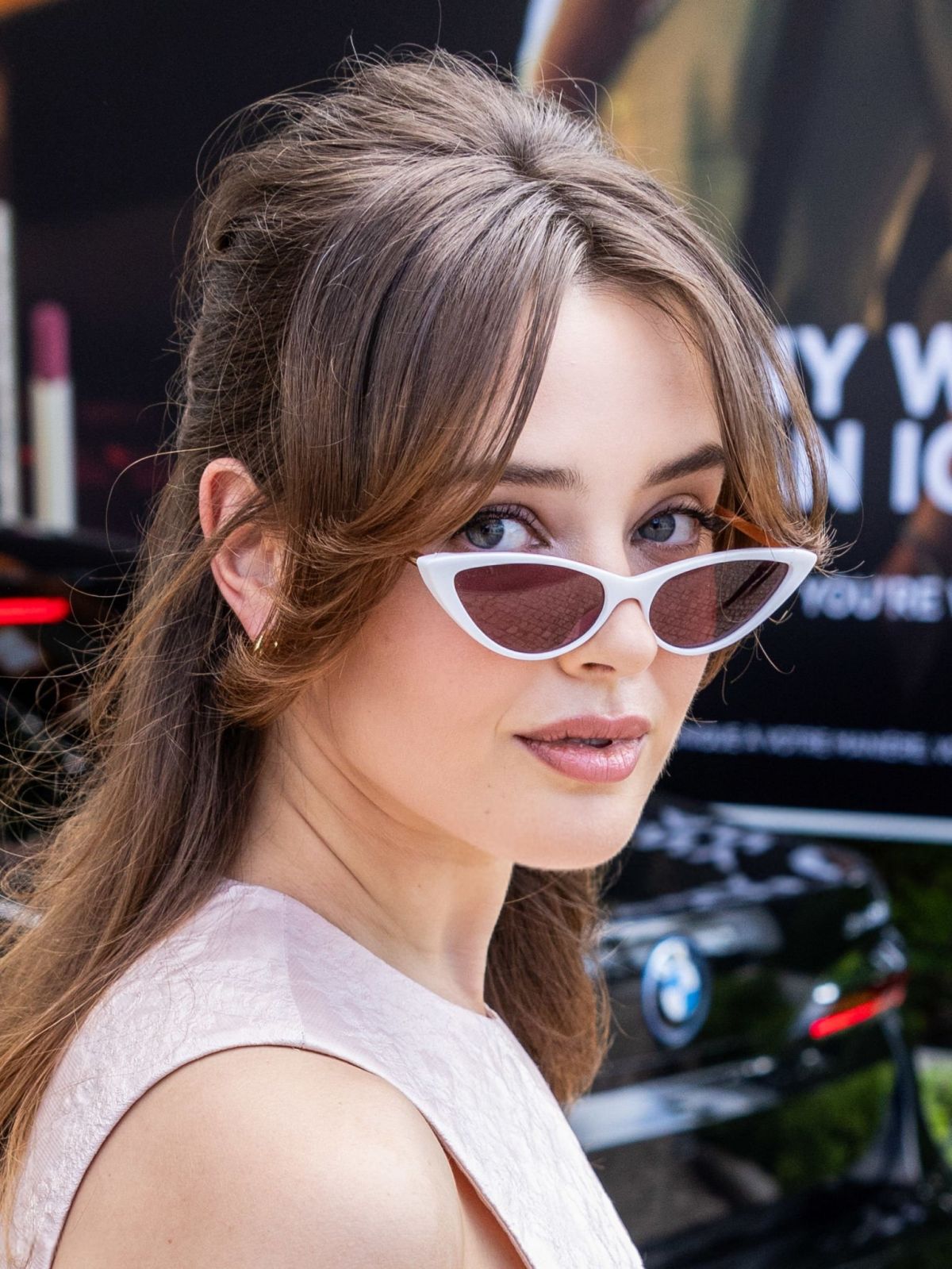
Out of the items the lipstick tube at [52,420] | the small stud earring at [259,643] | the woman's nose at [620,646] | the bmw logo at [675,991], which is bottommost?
the bmw logo at [675,991]

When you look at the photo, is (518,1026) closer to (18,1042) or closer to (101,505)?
(18,1042)

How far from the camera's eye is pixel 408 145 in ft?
4.10

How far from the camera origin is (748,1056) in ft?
8.63

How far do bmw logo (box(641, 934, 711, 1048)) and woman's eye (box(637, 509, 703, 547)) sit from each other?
143cm

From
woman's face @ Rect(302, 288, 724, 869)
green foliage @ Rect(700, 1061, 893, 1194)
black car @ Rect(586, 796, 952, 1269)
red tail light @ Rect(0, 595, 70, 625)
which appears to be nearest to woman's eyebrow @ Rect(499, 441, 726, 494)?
woman's face @ Rect(302, 288, 724, 869)

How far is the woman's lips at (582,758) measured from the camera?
3.83 ft

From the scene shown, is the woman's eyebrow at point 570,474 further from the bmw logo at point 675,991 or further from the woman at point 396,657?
the bmw logo at point 675,991

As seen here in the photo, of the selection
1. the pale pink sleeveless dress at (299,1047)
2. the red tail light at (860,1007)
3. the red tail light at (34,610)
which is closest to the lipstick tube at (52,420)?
the red tail light at (34,610)

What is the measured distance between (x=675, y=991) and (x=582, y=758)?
1.48 meters

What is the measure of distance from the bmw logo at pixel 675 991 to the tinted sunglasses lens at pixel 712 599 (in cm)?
137

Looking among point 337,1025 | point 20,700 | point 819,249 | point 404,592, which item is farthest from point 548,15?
point 337,1025

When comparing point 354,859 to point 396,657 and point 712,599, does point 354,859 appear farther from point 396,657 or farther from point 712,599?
point 712,599

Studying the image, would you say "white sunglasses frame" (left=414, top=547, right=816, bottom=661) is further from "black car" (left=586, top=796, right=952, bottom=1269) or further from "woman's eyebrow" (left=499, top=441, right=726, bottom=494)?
"black car" (left=586, top=796, right=952, bottom=1269)

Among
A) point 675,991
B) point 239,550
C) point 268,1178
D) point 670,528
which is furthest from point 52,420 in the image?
point 268,1178
